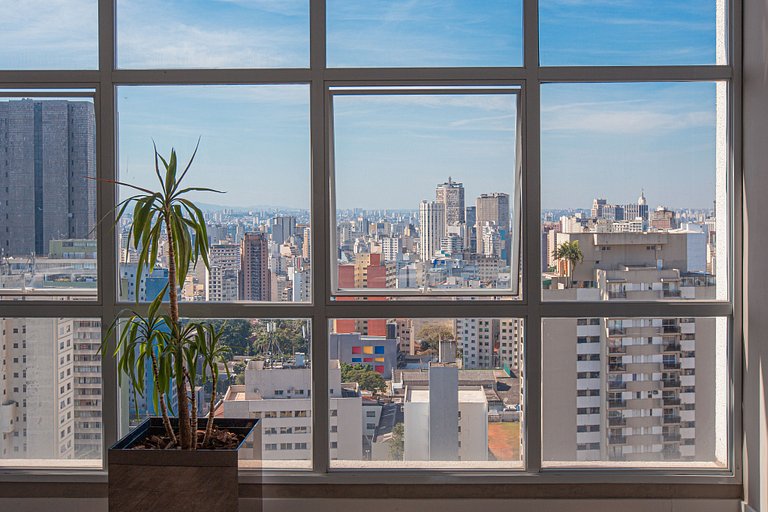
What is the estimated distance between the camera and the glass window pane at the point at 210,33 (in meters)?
3.38

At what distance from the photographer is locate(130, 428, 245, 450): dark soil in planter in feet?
9.48

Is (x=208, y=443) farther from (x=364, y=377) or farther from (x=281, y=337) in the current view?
(x=364, y=377)

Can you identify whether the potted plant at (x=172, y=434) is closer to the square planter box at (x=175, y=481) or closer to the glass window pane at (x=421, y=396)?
the square planter box at (x=175, y=481)

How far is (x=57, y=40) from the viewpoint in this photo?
3.39 metres

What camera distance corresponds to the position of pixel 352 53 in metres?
3.37

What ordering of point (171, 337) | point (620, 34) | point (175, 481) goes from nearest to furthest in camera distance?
point (175, 481)
point (171, 337)
point (620, 34)

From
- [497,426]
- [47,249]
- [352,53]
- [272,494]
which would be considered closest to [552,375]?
[497,426]

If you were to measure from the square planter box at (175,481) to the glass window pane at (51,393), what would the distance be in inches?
30.4

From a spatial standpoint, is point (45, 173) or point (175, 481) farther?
point (45, 173)

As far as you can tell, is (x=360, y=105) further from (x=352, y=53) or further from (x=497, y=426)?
(x=497, y=426)

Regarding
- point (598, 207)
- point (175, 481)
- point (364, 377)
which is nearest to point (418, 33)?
point (598, 207)

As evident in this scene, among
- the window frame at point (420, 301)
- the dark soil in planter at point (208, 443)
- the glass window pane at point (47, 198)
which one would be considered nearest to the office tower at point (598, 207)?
the window frame at point (420, 301)

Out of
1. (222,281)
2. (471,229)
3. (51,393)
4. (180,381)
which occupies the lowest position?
(51,393)

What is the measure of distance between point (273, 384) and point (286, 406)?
13 cm
